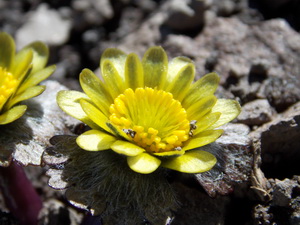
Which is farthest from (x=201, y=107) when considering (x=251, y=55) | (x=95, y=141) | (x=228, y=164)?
(x=251, y=55)

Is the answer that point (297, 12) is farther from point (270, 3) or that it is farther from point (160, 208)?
point (160, 208)

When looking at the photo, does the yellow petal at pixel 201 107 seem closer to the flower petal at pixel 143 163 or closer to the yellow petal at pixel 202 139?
the yellow petal at pixel 202 139

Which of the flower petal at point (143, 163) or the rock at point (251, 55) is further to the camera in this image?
the rock at point (251, 55)

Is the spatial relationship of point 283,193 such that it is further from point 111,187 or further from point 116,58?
point 116,58

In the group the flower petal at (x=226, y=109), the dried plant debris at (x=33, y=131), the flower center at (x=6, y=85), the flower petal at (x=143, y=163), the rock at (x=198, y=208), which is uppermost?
the flower center at (x=6, y=85)

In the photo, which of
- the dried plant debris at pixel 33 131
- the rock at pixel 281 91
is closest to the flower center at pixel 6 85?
the dried plant debris at pixel 33 131

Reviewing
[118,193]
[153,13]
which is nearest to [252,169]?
[118,193]
